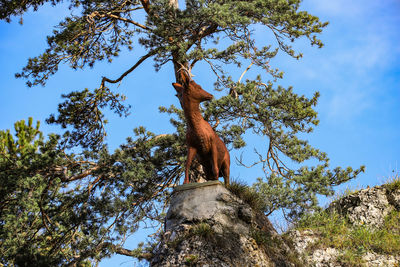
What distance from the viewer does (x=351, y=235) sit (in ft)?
28.7

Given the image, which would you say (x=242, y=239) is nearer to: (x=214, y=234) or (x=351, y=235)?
(x=214, y=234)

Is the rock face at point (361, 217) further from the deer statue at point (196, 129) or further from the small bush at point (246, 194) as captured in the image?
the deer statue at point (196, 129)

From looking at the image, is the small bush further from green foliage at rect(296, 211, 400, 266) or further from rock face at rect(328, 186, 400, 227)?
rock face at rect(328, 186, 400, 227)

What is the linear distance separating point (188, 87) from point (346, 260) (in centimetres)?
445

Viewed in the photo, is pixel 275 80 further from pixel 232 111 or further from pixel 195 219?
pixel 195 219

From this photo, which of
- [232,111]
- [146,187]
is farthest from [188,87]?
[146,187]

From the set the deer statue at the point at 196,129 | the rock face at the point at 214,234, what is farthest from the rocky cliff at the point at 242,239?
the deer statue at the point at 196,129

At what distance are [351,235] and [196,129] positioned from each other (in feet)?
14.3

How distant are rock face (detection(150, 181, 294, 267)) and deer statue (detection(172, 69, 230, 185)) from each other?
43 centimetres

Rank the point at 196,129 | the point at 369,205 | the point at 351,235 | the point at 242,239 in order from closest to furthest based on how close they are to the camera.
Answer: the point at 242,239 < the point at 196,129 < the point at 351,235 < the point at 369,205

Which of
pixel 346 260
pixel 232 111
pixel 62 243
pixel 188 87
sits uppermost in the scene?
pixel 232 111

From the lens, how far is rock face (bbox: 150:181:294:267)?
18.7 ft

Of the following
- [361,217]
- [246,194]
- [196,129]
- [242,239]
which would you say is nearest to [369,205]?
[361,217]

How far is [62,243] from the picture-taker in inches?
393
